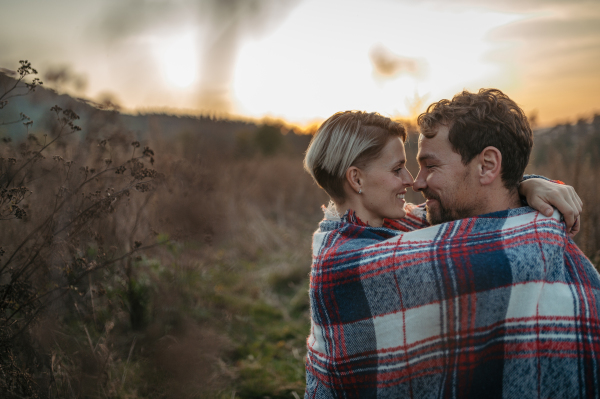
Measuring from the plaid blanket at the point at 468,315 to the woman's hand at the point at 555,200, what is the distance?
4.5 inches

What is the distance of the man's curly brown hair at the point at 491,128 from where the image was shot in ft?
6.45

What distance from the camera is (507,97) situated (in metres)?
2.07

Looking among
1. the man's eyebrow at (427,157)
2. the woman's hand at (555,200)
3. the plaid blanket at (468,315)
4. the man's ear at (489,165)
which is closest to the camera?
the plaid blanket at (468,315)

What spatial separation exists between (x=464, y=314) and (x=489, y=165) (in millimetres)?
805

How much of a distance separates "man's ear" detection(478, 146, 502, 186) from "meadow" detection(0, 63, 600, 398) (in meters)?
0.73

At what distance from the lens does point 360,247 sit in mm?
1753

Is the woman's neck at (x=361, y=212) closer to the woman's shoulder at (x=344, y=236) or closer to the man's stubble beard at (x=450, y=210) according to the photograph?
the woman's shoulder at (x=344, y=236)

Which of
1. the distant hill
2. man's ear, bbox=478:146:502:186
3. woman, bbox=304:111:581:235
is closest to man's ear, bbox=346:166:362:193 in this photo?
woman, bbox=304:111:581:235

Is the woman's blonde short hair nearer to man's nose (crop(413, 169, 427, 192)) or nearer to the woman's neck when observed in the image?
the woman's neck

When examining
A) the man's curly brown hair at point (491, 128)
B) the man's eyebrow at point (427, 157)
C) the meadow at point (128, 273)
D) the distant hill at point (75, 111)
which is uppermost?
the distant hill at point (75, 111)

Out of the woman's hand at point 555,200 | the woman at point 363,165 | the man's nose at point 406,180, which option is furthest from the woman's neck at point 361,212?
the woman's hand at point 555,200

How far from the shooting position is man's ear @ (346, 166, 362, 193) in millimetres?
2039

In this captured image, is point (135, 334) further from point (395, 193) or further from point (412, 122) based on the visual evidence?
point (412, 122)

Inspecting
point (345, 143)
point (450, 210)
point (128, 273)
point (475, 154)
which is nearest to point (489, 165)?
point (475, 154)
